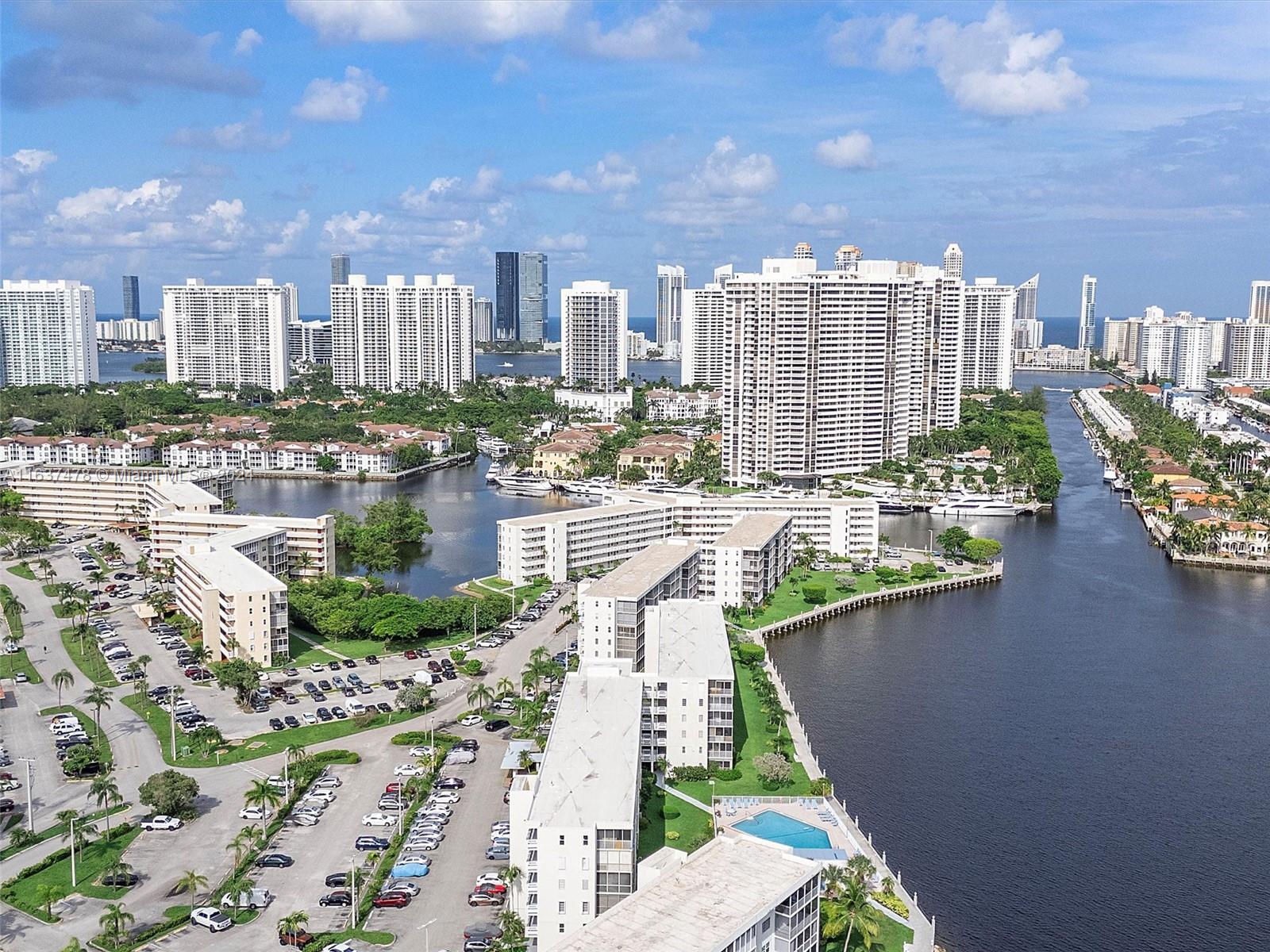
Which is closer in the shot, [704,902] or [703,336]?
[704,902]

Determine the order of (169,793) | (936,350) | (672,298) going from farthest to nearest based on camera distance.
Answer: (672,298), (936,350), (169,793)

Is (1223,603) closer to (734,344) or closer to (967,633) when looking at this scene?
(967,633)

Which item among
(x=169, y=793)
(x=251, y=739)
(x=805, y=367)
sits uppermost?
(x=805, y=367)

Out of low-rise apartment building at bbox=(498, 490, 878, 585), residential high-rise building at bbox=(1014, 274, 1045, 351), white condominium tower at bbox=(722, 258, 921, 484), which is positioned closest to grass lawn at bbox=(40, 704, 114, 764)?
low-rise apartment building at bbox=(498, 490, 878, 585)

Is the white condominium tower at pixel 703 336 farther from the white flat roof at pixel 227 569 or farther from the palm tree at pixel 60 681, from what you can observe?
the palm tree at pixel 60 681

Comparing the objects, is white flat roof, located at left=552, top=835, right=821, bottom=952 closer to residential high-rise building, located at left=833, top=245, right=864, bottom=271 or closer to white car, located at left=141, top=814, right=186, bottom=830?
white car, located at left=141, top=814, right=186, bottom=830

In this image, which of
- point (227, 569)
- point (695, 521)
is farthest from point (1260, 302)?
point (227, 569)

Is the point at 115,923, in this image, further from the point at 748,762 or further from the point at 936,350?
the point at 936,350
